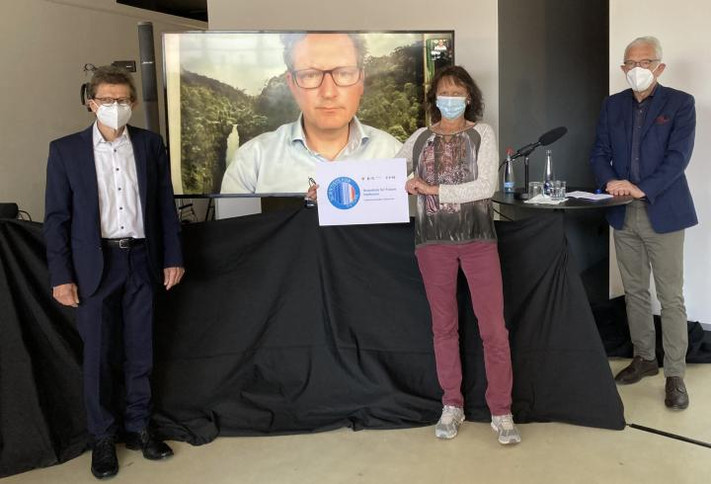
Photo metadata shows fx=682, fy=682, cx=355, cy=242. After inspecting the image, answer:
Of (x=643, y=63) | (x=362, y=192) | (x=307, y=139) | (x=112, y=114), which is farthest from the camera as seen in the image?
(x=307, y=139)

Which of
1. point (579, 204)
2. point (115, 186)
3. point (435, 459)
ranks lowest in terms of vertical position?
point (435, 459)

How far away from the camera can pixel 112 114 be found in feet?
8.63

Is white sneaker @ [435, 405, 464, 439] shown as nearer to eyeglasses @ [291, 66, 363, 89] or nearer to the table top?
the table top

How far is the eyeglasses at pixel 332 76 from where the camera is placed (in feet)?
12.0

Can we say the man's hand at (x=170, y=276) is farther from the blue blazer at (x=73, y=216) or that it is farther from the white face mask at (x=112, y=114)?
the white face mask at (x=112, y=114)

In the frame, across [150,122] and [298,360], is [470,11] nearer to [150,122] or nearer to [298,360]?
[150,122]

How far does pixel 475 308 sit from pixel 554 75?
343cm

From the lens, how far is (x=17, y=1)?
18.1ft

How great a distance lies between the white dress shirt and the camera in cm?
267

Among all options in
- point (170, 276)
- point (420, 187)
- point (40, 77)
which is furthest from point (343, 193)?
point (40, 77)

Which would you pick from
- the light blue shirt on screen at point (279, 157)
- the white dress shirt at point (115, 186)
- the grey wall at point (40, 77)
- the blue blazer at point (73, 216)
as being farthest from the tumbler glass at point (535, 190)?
the grey wall at point (40, 77)

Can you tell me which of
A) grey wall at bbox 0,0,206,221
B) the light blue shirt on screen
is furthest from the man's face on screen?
grey wall at bbox 0,0,206,221

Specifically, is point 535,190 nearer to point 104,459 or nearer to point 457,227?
point 457,227

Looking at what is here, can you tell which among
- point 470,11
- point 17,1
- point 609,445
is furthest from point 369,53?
point 17,1
